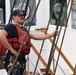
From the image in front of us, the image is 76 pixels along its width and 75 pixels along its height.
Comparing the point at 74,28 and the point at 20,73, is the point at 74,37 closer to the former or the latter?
the point at 74,28

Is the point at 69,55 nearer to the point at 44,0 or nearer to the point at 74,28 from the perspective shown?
the point at 74,28

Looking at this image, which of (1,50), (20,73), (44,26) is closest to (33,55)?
(44,26)

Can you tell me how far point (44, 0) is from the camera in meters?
6.77

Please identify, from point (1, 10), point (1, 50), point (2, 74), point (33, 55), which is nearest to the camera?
point (1, 50)

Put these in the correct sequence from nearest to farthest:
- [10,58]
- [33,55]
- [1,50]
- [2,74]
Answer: [10,58] → [1,50] → [2,74] → [33,55]

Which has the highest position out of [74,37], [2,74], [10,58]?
[10,58]

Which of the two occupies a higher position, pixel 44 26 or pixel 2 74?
pixel 44 26

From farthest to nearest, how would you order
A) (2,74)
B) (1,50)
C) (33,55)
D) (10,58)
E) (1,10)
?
(1,10) < (33,55) < (2,74) < (1,50) < (10,58)

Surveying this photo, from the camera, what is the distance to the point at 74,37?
266 inches

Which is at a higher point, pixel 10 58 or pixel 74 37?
pixel 10 58

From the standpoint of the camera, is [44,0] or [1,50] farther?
[44,0]

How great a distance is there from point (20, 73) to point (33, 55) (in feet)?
9.55

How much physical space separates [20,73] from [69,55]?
3.12 meters

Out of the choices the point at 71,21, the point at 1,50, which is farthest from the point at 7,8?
the point at 1,50
